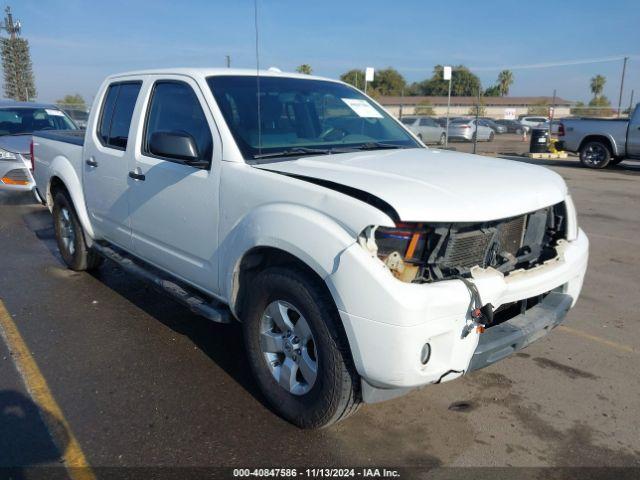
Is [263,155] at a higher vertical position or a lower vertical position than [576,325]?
higher

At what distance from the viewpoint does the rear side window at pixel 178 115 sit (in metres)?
3.67

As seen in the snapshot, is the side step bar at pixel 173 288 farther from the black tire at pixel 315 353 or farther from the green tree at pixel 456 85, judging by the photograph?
the green tree at pixel 456 85

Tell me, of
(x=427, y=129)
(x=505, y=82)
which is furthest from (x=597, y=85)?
(x=427, y=129)

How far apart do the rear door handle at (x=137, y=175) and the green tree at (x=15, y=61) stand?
32.8m

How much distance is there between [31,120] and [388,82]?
88.5 m

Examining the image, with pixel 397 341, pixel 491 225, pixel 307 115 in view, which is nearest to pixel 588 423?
pixel 491 225

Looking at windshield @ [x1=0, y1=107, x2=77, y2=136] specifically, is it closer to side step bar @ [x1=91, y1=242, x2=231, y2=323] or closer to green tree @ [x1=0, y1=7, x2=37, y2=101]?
side step bar @ [x1=91, y1=242, x2=231, y2=323]

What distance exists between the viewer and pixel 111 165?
181 inches

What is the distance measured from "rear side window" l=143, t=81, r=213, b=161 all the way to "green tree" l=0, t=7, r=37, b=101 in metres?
32.8

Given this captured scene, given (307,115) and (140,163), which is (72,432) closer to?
(140,163)

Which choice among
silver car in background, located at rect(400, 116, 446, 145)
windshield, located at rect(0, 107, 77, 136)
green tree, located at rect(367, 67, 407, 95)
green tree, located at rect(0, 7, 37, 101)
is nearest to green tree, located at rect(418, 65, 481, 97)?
green tree, located at rect(367, 67, 407, 95)

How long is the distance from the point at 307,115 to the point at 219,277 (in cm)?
137

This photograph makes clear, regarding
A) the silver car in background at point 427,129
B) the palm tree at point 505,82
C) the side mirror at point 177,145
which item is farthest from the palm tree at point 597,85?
the side mirror at point 177,145

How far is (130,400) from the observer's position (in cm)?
345
